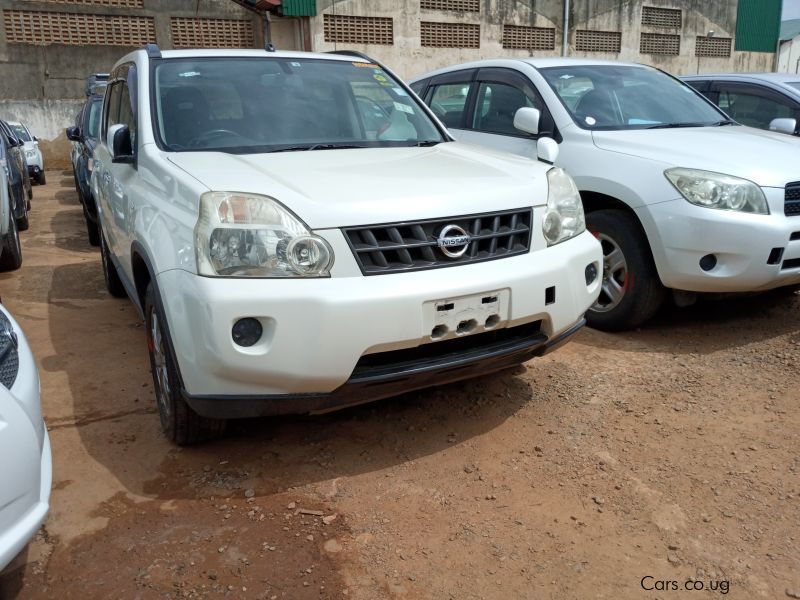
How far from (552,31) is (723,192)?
20975 mm

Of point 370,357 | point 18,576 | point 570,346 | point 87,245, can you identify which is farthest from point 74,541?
point 87,245

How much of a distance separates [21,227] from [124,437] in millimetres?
6819

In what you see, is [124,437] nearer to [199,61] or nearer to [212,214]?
[212,214]

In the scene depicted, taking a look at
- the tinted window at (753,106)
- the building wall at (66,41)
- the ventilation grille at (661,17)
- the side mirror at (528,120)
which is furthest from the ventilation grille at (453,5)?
the side mirror at (528,120)

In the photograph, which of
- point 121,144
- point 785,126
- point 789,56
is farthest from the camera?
point 789,56

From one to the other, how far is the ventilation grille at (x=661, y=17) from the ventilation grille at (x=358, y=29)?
1003cm

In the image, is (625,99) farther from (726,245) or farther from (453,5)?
(453,5)

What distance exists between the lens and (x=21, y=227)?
29.2 ft

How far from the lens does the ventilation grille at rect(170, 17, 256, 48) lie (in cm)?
1862

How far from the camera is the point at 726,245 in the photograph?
394 cm

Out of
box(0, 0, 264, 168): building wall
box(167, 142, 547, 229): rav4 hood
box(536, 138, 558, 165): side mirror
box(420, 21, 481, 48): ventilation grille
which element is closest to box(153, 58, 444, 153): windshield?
box(167, 142, 547, 229): rav4 hood

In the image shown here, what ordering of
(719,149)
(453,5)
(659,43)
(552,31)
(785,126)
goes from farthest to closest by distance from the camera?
(659,43), (552,31), (453,5), (785,126), (719,149)

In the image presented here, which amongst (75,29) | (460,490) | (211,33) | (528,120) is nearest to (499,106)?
(528,120)

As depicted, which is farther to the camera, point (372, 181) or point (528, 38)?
point (528, 38)
